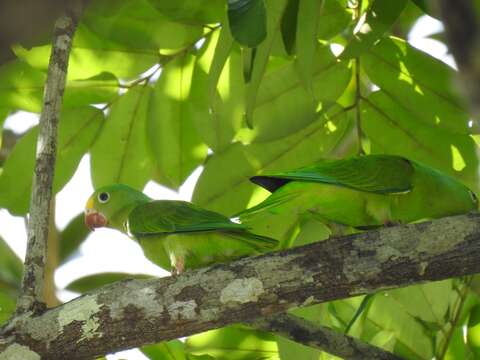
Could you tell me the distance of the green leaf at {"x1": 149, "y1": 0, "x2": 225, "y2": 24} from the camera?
2.59m

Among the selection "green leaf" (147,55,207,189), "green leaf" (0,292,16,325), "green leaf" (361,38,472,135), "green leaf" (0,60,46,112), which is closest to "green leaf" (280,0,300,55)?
"green leaf" (361,38,472,135)

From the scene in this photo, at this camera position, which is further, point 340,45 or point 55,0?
point 340,45

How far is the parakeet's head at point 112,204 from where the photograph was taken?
3.09 m

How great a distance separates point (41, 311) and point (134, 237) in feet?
2.99

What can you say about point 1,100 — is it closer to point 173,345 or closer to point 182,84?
point 182,84

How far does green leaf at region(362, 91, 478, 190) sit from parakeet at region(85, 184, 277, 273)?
2.32ft

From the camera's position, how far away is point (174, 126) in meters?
2.95

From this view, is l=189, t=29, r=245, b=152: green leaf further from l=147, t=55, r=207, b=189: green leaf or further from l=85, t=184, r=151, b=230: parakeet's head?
l=85, t=184, r=151, b=230: parakeet's head

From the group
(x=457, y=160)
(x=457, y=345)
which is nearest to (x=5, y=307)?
(x=457, y=345)

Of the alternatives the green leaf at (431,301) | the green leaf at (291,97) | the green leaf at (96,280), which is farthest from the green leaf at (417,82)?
the green leaf at (96,280)

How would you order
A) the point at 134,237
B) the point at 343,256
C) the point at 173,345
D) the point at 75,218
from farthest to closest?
the point at 75,218 → the point at 134,237 → the point at 173,345 → the point at 343,256

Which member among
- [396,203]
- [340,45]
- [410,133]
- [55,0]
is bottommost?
[55,0]

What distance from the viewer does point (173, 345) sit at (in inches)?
107

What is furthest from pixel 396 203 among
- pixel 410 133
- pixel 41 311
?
pixel 41 311
